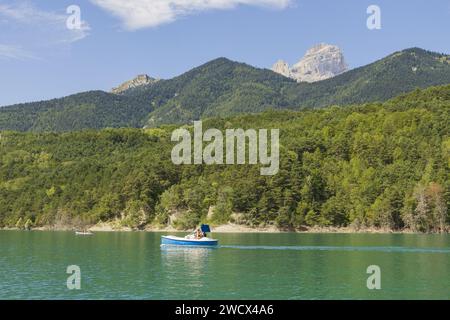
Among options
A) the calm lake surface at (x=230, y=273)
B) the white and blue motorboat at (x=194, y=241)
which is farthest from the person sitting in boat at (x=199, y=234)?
the calm lake surface at (x=230, y=273)

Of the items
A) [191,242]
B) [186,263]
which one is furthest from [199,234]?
[186,263]

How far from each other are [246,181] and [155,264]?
4516 inches

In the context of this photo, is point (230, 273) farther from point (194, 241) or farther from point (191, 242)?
point (191, 242)

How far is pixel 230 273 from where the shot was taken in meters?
70.0

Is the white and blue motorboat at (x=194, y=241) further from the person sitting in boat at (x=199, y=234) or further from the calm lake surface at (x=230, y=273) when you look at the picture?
the calm lake surface at (x=230, y=273)

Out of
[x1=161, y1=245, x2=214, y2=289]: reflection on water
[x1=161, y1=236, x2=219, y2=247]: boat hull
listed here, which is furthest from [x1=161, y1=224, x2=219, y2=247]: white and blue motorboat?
[x1=161, y1=245, x2=214, y2=289]: reflection on water

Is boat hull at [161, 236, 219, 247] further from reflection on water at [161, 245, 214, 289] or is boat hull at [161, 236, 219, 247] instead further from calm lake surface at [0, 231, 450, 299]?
calm lake surface at [0, 231, 450, 299]

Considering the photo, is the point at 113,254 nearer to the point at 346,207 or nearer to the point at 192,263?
the point at 192,263

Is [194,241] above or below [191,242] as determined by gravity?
above

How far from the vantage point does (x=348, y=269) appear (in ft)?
236

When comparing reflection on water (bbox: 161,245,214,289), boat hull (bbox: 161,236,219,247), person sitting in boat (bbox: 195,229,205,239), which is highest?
person sitting in boat (bbox: 195,229,205,239)

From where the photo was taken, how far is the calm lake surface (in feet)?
184
